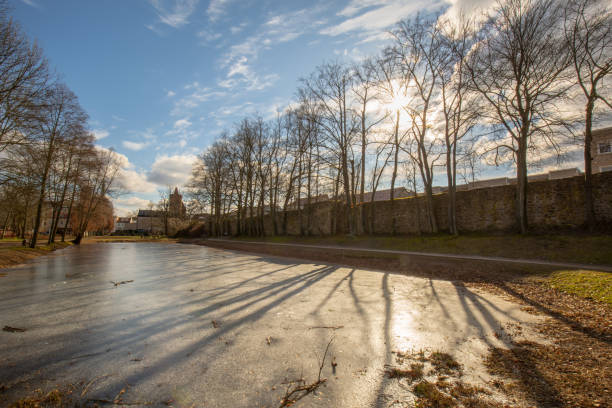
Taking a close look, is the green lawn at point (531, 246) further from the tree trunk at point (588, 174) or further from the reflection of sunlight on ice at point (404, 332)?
the reflection of sunlight on ice at point (404, 332)

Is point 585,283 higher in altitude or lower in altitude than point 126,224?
lower

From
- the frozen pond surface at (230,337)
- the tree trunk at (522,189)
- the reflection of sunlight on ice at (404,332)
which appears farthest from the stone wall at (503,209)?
the reflection of sunlight on ice at (404,332)

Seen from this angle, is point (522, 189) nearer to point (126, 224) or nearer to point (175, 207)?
point (175, 207)

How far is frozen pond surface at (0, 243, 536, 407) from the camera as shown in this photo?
282 cm

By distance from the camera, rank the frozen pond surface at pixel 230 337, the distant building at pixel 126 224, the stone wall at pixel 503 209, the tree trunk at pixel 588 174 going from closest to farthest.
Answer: the frozen pond surface at pixel 230 337, the tree trunk at pixel 588 174, the stone wall at pixel 503 209, the distant building at pixel 126 224

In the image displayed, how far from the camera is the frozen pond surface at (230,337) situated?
282 centimetres

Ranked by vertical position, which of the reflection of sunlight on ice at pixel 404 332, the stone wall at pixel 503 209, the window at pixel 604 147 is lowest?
the reflection of sunlight on ice at pixel 404 332

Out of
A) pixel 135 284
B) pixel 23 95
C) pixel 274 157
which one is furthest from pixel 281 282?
pixel 274 157

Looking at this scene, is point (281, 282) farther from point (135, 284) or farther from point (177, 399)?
point (177, 399)

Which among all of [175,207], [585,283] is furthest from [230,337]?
[175,207]

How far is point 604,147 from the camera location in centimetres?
2827

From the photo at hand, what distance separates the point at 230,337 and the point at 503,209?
1913 cm

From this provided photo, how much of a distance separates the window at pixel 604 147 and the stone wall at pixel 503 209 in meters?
20.5

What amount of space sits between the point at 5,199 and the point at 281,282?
52.0 feet
